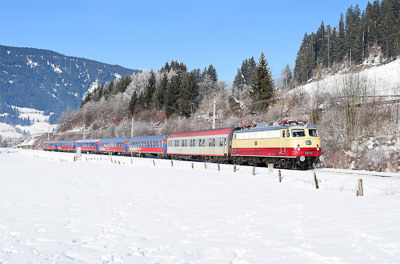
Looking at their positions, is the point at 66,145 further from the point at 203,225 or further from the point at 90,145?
the point at 203,225

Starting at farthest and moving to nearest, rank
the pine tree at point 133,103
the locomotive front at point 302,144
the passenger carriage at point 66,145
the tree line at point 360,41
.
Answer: the pine tree at point 133,103
the tree line at point 360,41
the passenger carriage at point 66,145
the locomotive front at point 302,144

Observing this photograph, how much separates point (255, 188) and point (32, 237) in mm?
10754

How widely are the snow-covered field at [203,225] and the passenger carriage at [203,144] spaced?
14.4 m

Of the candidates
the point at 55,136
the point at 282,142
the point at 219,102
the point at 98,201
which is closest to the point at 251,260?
the point at 98,201

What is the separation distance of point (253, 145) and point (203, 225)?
17711mm

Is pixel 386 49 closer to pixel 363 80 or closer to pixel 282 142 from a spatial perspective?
pixel 363 80

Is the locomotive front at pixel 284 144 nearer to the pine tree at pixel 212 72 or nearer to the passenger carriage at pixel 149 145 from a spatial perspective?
the passenger carriage at pixel 149 145

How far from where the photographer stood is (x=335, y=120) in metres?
34.9

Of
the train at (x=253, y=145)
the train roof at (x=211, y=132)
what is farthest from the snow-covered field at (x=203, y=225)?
the train roof at (x=211, y=132)

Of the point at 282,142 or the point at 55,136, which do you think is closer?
the point at 282,142

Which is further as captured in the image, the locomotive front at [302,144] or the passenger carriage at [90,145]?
the passenger carriage at [90,145]

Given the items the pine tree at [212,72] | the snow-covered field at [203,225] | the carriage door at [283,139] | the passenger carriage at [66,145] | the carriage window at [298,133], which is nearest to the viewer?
the snow-covered field at [203,225]

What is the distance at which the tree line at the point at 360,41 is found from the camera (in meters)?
85.8

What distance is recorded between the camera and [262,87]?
196ft
